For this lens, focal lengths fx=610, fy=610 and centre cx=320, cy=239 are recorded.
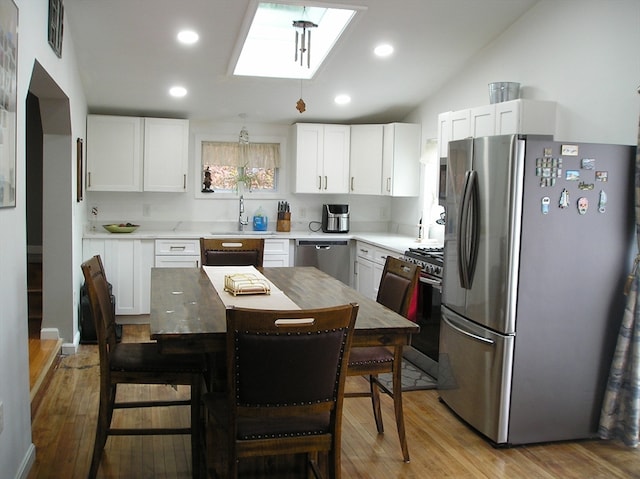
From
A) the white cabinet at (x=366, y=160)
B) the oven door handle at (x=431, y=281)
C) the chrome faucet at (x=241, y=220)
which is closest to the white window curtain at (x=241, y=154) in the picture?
the chrome faucet at (x=241, y=220)

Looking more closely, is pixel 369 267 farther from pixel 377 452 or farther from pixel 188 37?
pixel 377 452

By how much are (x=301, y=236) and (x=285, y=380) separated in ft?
13.5

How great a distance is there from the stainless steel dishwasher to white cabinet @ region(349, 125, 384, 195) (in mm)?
611

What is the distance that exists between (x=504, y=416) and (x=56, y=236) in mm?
3427

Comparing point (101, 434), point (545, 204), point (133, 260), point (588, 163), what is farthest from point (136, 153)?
point (588, 163)

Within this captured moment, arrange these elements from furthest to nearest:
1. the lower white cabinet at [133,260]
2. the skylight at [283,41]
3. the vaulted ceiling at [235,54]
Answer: the lower white cabinet at [133,260]
the skylight at [283,41]
the vaulted ceiling at [235,54]

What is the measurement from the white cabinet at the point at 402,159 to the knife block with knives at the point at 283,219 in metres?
1.12

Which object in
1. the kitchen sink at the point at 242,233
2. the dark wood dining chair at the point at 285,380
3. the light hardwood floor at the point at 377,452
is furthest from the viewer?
the kitchen sink at the point at 242,233

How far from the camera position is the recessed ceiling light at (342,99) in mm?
5865

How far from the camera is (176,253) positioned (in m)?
5.88

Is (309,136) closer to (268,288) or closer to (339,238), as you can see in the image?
(339,238)

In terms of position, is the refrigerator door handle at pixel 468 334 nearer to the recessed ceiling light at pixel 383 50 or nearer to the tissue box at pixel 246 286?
the tissue box at pixel 246 286

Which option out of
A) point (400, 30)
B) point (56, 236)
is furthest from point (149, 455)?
point (400, 30)

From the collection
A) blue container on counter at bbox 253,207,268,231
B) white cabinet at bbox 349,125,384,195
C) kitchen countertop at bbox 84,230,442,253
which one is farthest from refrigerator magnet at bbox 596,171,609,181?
blue container on counter at bbox 253,207,268,231
